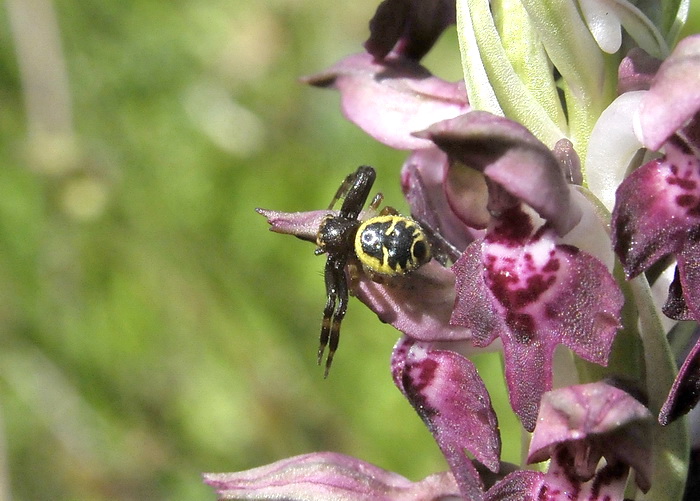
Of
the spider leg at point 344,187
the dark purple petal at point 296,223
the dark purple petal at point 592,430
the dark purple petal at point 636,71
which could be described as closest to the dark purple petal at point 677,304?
the dark purple petal at point 592,430

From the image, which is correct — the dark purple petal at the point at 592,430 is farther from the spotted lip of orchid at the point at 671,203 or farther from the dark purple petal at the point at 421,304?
the dark purple petal at the point at 421,304

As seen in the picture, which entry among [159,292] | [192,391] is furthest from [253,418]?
[159,292]

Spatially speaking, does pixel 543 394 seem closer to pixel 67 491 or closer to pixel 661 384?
pixel 661 384

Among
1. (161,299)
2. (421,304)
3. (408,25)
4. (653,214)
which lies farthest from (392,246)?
(161,299)

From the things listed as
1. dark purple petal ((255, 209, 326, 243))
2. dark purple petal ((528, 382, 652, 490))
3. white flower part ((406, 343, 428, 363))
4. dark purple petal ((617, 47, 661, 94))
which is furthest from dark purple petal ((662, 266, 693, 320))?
dark purple petal ((255, 209, 326, 243))

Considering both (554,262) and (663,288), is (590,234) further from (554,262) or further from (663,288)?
(663,288)
